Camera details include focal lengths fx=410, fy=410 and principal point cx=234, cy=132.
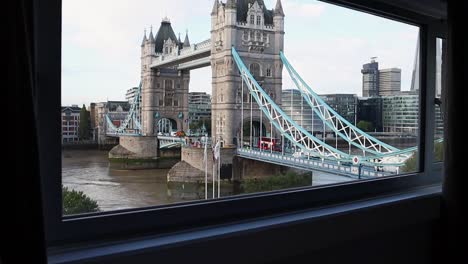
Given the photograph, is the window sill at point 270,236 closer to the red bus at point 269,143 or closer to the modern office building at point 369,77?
the modern office building at point 369,77

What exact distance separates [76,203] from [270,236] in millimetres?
505

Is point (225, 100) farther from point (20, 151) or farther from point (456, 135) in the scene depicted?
point (20, 151)

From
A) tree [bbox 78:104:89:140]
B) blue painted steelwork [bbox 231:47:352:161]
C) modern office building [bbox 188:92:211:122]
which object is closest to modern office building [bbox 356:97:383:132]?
blue painted steelwork [bbox 231:47:352:161]

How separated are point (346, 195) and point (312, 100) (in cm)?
82

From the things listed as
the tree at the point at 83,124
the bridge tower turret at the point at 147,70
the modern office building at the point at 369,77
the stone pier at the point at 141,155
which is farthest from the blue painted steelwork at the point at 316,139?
the tree at the point at 83,124

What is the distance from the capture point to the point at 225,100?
2039 mm

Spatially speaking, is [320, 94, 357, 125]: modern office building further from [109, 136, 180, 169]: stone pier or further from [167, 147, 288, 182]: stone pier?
[109, 136, 180, 169]: stone pier

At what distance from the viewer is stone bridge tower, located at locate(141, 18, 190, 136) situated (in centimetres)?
136

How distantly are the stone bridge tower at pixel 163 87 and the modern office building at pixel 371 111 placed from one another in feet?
3.22

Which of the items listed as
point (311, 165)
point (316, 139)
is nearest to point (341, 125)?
point (311, 165)

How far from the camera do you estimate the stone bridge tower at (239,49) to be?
6.22ft

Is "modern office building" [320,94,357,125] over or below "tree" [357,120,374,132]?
over

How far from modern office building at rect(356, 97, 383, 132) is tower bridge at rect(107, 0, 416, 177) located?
0.09 meters

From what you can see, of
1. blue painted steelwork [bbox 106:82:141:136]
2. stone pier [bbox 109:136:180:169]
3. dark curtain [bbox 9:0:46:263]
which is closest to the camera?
dark curtain [bbox 9:0:46:263]
